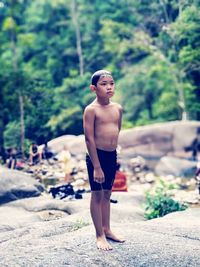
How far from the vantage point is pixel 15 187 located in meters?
8.14

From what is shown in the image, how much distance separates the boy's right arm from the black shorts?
98 mm

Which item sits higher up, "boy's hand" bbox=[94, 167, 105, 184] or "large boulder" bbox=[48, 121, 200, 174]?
"boy's hand" bbox=[94, 167, 105, 184]

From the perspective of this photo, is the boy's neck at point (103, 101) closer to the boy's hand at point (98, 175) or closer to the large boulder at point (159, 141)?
the boy's hand at point (98, 175)

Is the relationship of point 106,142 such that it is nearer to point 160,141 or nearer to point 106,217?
point 106,217

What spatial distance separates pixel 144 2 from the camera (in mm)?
19562

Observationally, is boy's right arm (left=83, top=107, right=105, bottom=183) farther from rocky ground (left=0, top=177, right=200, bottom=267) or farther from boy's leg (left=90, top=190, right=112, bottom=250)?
rocky ground (left=0, top=177, right=200, bottom=267)

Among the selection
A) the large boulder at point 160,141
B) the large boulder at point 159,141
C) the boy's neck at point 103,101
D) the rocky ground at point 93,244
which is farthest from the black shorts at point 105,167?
the large boulder at point 159,141

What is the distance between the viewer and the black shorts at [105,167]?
414 cm

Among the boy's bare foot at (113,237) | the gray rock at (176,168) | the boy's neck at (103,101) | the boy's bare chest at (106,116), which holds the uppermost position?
the boy's neck at (103,101)

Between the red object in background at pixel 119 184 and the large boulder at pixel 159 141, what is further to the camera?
the large boulder at pixel 159 141

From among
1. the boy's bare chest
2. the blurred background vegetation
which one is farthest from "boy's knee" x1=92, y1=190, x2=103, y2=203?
the blurred background vegetation

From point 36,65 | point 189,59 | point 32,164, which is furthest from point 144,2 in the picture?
point 32,164

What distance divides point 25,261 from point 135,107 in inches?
758

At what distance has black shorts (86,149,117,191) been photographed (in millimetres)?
4141
